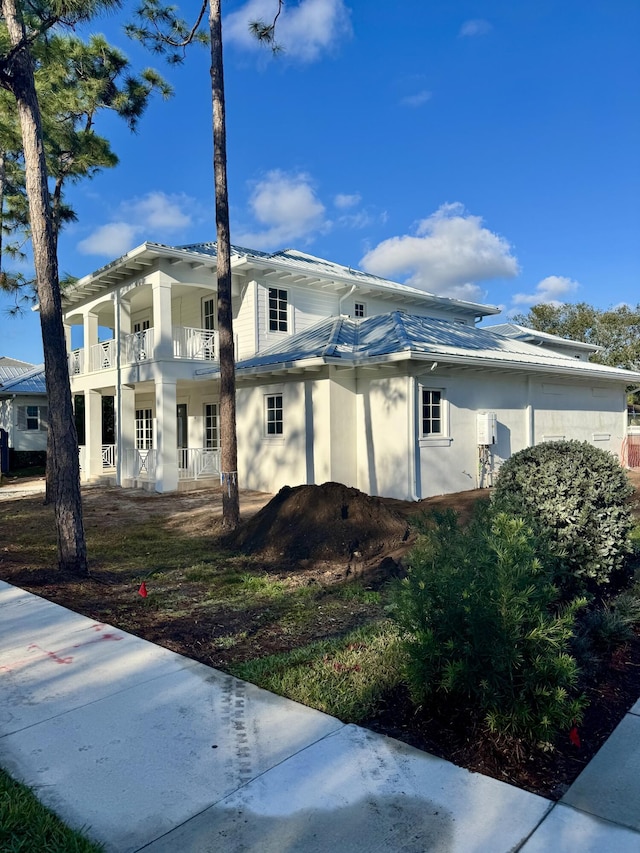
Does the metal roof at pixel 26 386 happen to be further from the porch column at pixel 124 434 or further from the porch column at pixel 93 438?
the porch column at pixel 124 434

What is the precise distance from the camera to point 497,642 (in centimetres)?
311

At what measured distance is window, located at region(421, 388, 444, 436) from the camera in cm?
1293

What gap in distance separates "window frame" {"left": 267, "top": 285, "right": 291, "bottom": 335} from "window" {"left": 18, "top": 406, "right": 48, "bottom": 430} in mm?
14553

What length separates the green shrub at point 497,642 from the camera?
309 cm

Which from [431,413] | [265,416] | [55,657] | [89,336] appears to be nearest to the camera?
[55,657]

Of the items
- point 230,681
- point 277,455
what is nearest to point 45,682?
point 230,681

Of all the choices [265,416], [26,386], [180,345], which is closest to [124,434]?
[180,345]

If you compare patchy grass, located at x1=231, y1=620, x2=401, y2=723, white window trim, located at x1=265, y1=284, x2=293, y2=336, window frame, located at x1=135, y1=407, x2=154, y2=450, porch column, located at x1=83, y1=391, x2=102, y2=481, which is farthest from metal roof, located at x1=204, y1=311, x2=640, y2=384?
patchy grass, located at x1=231, y1=620, x2=401, y2=723

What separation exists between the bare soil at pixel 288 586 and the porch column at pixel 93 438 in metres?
7.56

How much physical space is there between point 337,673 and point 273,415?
1118 cm

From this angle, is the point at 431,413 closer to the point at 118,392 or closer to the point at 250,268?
the point at 250,268

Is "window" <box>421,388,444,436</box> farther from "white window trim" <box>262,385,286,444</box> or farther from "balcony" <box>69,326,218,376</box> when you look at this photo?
"balcony" <box>69,326,218,376</box>

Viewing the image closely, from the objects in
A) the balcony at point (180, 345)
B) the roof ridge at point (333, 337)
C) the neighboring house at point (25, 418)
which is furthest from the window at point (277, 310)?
the neighboring house at point (25, 418)

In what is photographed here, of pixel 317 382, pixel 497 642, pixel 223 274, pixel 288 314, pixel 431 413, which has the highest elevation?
pixel 288 314
